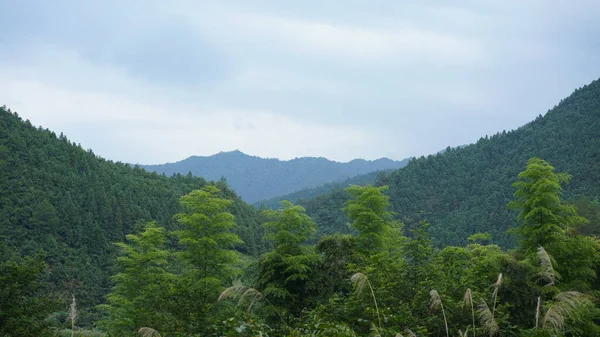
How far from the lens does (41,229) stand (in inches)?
2119

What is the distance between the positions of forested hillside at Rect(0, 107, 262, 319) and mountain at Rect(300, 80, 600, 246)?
27939mm

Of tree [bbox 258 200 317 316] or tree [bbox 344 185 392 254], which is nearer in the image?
tree [bbox 258 200 317 316]

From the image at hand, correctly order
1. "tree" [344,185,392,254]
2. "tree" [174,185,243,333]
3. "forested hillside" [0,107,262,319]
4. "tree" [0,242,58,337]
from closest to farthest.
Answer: "tree" [0,242,58,337] → "tree" [344,185,392,254] → "tree" [174,185,243,333] → "forested hillside" [0,107,262,319]

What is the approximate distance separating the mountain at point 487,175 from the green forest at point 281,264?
1.00 m

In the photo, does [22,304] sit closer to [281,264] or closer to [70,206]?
[281,264]

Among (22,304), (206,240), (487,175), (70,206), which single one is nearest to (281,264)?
(206,240)

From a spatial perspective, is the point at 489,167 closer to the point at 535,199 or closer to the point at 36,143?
the point at 36,143

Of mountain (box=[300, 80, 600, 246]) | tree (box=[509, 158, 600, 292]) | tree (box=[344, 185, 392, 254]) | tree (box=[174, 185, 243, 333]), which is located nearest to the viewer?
tree (box=[509, 158, 600, 292])

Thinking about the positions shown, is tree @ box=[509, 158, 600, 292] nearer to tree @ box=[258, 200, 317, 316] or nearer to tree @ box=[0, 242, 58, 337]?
tree @ box=[258, 200, 317, 316]

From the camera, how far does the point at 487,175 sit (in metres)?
89.9

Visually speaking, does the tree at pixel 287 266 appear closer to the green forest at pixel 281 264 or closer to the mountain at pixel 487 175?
the green forest at pixel 281 264

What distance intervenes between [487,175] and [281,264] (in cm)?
8092

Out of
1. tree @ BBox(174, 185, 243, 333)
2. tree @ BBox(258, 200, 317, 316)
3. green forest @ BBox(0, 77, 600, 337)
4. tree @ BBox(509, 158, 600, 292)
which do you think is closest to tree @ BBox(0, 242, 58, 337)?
green forest @ BBox(0, 77, 600, 337)

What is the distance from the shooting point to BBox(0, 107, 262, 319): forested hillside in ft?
165
